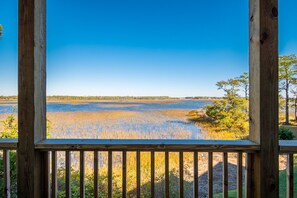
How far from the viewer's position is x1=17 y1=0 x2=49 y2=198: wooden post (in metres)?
1.35

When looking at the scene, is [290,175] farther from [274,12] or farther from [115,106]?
[115,106]

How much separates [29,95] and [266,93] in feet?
5.22

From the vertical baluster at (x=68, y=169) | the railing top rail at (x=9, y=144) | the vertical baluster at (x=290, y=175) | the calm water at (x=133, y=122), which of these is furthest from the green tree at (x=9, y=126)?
the vertical baluster at (x=290, y=175)

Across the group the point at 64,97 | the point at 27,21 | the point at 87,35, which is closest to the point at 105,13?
the point at 87,35

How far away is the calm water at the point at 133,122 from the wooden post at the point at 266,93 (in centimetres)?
53

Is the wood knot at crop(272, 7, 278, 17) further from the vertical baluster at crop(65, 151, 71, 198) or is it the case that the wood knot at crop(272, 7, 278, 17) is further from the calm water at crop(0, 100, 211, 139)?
the vertical baluster at crop(65, 151, 71, 198)

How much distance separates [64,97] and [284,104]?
191cm

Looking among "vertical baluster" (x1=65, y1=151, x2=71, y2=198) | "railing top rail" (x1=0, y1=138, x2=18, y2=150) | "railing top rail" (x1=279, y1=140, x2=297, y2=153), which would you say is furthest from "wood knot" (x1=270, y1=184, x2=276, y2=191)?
"railing top rail" (x1=0, y1=138, x2=18, y2=150)

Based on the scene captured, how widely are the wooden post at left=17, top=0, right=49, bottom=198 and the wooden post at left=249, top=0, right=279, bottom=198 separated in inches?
59.8

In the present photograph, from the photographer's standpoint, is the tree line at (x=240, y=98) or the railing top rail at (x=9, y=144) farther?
the tree line at (x=240, y=98)

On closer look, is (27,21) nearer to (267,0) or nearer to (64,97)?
(64,97)

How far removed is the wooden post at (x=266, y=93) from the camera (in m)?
1.28

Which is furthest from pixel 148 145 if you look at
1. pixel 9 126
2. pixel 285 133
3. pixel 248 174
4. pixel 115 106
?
pixel 9 126

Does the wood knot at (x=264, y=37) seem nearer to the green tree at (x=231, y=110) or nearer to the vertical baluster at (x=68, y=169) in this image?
the green tree at (x=231, y=110)
